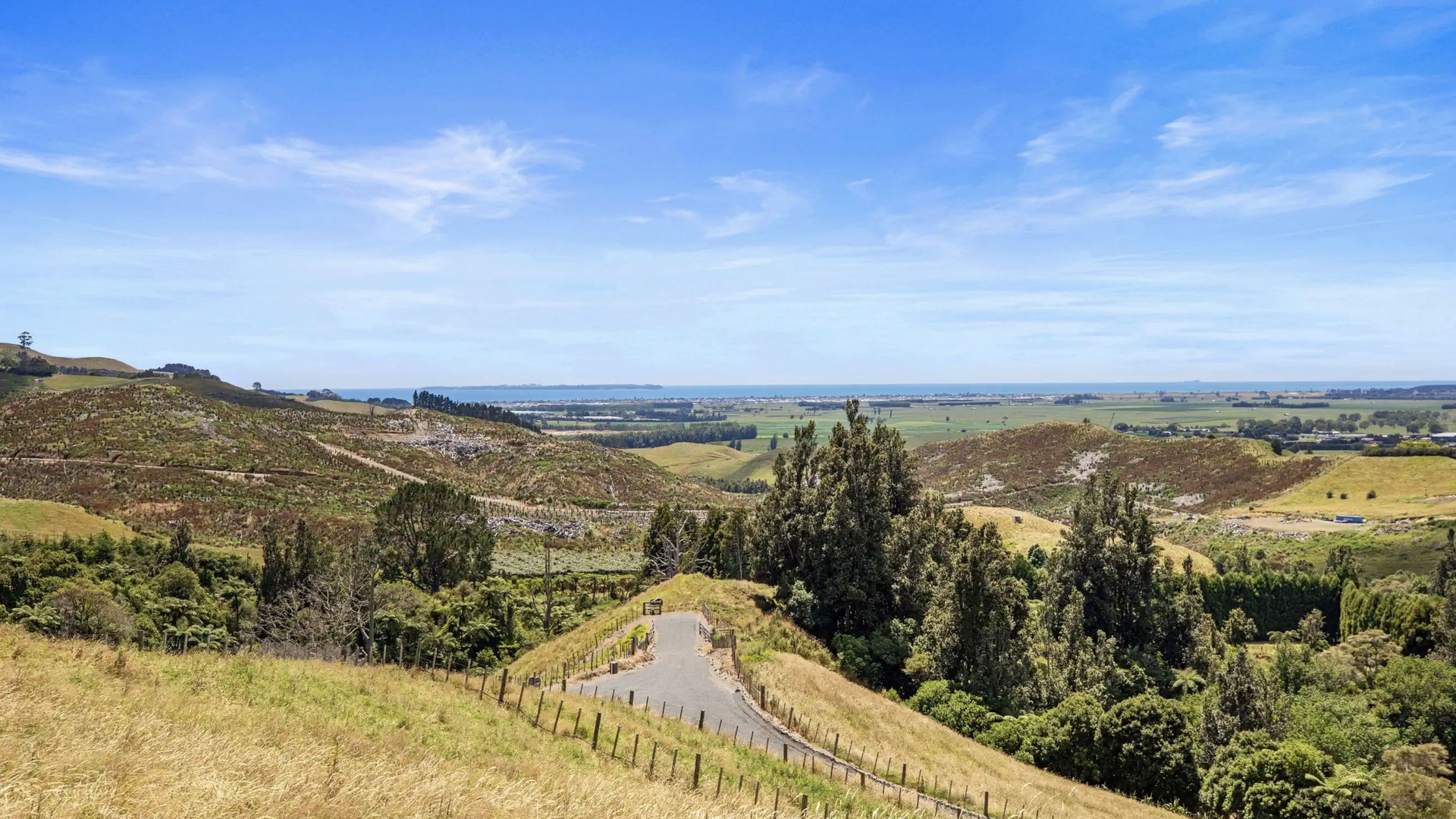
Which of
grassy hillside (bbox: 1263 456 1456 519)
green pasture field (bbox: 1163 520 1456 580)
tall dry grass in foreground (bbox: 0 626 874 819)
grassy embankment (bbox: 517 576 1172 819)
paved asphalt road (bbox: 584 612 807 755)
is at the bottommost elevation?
green pasture field (bbox: 1163 520 1456 580)

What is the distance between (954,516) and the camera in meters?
66.4

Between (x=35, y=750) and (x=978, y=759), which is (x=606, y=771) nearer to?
(x=35, y=750)

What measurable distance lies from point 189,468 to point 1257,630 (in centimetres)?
14863

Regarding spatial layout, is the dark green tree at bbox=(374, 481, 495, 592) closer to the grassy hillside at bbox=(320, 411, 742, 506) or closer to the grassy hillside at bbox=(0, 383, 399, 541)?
the grassy hillside at bbox=(0, 383, 399, 541)

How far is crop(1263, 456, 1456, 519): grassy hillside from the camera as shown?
14175cm

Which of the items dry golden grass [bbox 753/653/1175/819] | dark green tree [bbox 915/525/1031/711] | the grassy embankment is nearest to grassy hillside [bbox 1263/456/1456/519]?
dark green tree [bbox 915/525/1031/711]

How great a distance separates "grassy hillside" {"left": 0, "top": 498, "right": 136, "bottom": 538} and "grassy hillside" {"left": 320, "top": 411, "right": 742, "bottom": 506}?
217ft

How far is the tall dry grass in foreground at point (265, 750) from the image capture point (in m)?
11.1

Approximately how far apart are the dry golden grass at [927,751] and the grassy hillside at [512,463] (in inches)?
4371

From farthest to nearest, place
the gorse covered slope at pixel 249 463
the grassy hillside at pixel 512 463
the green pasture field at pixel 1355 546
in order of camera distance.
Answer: the grassy hillside at pixel 512 463 < the green pasture field at pixel 1355 546 < the gorse covered slope at pixel 249 463

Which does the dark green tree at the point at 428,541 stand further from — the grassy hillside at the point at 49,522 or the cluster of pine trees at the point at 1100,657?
the grassy hillside at the point at 49,522

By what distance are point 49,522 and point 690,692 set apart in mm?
79641

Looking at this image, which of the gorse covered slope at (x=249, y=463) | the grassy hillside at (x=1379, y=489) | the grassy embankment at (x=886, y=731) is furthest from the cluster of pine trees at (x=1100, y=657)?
the grassy hillside at (x=1379, y=489)

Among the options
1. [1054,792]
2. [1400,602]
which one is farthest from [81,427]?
[1400,602]
